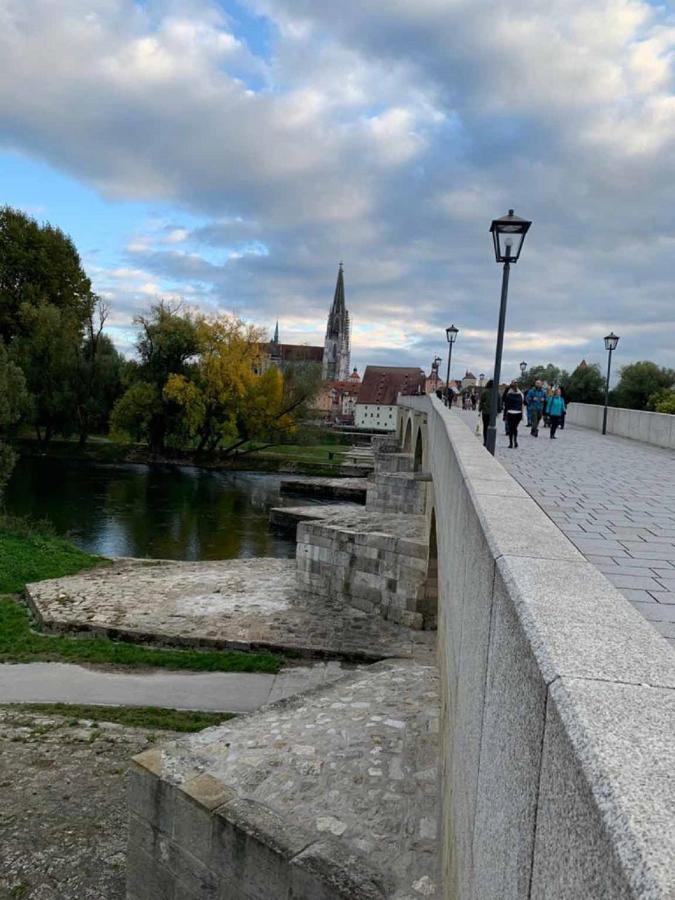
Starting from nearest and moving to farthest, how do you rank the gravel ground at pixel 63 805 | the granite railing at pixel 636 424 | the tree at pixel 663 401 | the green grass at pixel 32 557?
the gravel ground at pixel 63 805 < the granite railing at pixel 636 424 < the green grass at pixel 32 557 < the tree at pixel 663 401

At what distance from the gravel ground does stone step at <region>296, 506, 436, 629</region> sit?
5.67 m

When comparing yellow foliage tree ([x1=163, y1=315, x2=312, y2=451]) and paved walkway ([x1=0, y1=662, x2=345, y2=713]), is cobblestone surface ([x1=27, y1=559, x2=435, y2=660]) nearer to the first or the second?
paved walkway ([x1=0, y1=662, x2=345, y2=713])

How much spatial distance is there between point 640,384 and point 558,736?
165ft

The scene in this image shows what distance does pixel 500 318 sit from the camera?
10.3 metres

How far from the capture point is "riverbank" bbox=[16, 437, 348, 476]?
43.9 metres

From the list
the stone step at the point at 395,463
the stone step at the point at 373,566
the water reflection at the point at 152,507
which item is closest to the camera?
the stone step at the point at 373,566

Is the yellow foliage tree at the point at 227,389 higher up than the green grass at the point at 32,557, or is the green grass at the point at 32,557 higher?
the yellow foliage tree at the point at 227,389

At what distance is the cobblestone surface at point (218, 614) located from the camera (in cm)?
1314

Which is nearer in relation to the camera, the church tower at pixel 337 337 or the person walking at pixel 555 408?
the person walking at pixel 555 408

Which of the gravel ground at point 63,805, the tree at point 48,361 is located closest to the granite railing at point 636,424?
the gravel ground at point 63,805

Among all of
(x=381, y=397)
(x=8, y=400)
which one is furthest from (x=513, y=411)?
(x=381, y=397)

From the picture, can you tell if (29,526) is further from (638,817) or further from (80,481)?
(638,817)

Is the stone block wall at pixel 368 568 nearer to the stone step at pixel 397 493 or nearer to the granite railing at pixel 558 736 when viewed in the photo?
the stone step at pixel 397 493

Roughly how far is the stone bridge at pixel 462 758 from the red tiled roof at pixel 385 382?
7968cm
